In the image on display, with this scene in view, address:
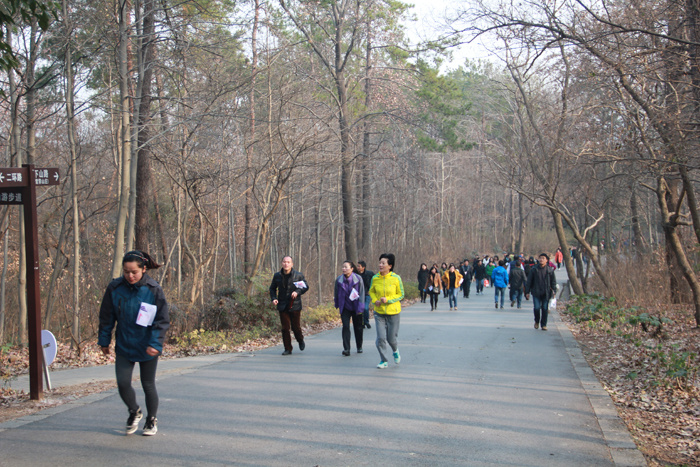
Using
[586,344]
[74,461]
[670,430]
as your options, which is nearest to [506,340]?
[586,344]

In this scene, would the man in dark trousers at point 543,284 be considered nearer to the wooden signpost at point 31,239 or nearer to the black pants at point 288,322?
the black pants at point 288,322

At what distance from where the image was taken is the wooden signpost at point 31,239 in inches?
280

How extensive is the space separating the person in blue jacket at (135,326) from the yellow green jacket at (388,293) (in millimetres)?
4645

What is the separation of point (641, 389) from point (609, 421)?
7.51 feet

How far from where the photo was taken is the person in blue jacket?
5562 millimetres

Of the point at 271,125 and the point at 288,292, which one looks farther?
the point at 271,125

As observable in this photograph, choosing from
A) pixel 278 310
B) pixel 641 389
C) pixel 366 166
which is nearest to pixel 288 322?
pixel 278 310

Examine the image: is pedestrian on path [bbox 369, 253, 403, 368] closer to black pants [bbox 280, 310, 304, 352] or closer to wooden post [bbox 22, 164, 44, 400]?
black pants [bbox 280, 310, 304, 352]

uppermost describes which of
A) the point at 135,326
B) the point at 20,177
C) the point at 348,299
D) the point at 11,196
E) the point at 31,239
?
the point at 20,177

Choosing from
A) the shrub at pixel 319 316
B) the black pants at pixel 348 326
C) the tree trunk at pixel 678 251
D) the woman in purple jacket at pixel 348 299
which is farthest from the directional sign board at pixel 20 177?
the tree trunk at pixel 678 251

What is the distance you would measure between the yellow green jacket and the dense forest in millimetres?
3708

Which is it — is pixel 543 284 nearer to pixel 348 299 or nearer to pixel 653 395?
pixel 348 299

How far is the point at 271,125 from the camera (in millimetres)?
18938

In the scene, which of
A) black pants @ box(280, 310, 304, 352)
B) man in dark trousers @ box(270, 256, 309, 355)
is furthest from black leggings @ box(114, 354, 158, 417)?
black pants @ box(280, 310, 304, 352)
